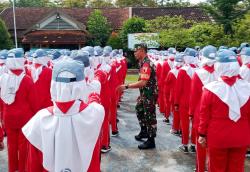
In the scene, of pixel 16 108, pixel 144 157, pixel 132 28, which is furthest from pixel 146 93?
pixel 132 28

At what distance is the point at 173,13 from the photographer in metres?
40.6

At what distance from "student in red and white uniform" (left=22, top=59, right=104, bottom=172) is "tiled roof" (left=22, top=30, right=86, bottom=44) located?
32808 millimetres

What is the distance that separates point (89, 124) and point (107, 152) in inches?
191

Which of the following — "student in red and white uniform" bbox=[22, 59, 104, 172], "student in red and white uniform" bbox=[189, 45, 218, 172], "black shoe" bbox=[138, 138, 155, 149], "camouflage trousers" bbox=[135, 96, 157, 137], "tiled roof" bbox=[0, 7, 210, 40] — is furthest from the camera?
"tiled roof" bbox=[0, 7, 210, 40]

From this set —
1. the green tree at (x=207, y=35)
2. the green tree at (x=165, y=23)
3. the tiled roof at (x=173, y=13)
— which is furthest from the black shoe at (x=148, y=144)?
the tiled roof at (x=173, y=13)

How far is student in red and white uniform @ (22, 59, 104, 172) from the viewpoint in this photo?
323cm

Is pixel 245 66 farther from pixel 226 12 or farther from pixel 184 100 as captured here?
pixel 226 12

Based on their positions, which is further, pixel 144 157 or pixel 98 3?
pixel 98 3

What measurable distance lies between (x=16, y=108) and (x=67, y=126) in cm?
285

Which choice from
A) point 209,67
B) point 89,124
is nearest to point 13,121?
point 89,124

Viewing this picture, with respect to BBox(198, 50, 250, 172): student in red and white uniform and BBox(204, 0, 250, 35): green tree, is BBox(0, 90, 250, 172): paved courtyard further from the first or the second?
BBox(204, 0, 250, 35): green tree

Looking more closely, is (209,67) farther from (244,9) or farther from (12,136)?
(244,9)

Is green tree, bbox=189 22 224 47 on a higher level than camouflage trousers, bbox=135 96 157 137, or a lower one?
higher

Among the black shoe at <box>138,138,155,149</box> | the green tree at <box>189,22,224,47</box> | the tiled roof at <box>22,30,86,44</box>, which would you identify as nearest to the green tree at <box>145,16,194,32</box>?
the green tree at <box>189,22,224,47</box>
